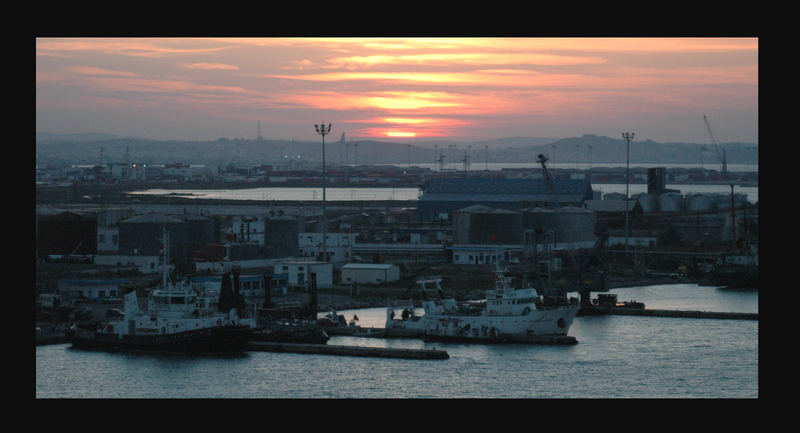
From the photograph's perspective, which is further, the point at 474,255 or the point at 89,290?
the point at 474,255

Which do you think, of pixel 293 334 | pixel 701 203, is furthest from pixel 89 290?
pixel 701 203

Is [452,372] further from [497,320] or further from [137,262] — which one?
[137,262]

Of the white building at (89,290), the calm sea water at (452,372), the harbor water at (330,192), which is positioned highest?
the harbor water at (330,192)

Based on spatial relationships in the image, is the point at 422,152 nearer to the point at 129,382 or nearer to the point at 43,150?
the point at 43,150

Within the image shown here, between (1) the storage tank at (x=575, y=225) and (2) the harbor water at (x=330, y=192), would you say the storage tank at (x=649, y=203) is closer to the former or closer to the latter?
(1) the storage tank at (x=575, y=225)

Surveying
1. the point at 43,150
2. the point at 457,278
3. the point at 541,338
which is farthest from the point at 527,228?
the point at 43,150

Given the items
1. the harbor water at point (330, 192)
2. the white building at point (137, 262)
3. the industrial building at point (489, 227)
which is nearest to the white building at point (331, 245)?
the industrial building at point (489, 227)

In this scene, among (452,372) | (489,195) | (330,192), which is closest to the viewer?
(452,372)
